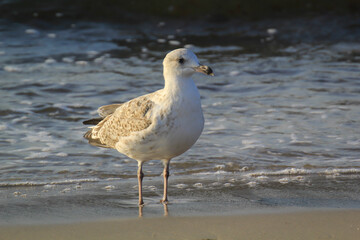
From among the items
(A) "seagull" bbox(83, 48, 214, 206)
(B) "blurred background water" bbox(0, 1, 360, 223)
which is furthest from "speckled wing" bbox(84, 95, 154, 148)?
(B) "blurred background water" bbox(0, 1, 360, 223)

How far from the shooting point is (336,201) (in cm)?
498

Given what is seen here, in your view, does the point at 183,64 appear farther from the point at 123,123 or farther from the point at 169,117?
the point at 123,123

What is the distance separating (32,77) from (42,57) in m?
1.47

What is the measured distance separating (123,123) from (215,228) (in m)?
1.32

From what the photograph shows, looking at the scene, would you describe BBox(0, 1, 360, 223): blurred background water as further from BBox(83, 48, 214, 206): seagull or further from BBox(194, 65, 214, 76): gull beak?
BBox(194, 65, 214, 76): gull beak

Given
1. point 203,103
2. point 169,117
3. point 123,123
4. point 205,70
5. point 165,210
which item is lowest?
point 165,210

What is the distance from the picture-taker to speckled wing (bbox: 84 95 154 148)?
193 inches

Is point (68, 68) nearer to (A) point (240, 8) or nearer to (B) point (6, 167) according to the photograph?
(B) point (6, 167)

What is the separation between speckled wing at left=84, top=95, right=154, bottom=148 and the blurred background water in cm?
44

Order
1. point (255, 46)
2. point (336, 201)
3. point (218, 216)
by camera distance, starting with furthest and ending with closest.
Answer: point (255, 46) < point (336, 201) < point (218, 216)

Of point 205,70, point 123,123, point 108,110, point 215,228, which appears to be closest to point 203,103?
point 108,110

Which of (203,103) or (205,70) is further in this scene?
(203,103)

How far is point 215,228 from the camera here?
4.36 metres

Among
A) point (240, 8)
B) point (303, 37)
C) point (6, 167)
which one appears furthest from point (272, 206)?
point (240, 8)
